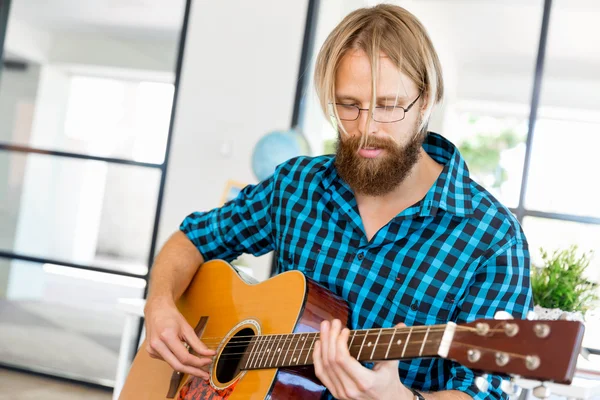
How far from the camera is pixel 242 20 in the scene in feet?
12.2

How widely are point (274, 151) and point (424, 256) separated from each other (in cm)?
198

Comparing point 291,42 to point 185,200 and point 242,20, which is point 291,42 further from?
point 185,200

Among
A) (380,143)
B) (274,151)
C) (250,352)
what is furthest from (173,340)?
(274,151)

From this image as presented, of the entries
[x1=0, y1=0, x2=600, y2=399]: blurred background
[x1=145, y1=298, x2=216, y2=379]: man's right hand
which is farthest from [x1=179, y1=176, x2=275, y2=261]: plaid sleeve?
[x1=0, y1=0, x2=600, y2=399]: blurred background

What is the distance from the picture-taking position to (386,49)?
1295 mm

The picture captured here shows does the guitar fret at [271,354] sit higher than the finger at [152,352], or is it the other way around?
the guitar fret at [271,354]

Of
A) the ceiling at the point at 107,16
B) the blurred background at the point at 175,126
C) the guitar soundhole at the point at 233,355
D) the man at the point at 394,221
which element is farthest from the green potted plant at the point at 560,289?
the ceiling at the point at 107,16

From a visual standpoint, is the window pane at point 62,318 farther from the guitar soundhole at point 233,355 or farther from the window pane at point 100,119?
the guitar soundhole at point 233,355

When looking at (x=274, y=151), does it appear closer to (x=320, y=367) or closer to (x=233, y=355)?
(x=233, y=355)

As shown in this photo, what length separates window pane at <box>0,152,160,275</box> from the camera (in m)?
3.90

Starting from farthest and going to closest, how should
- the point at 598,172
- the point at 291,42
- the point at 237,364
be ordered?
the point at 291,42, the point at 598,172, the point at 237,364

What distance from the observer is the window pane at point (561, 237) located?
337 centimetres

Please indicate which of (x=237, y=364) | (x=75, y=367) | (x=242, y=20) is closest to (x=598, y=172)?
(x=242, y=20)

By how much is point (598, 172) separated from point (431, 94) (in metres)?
2.43
